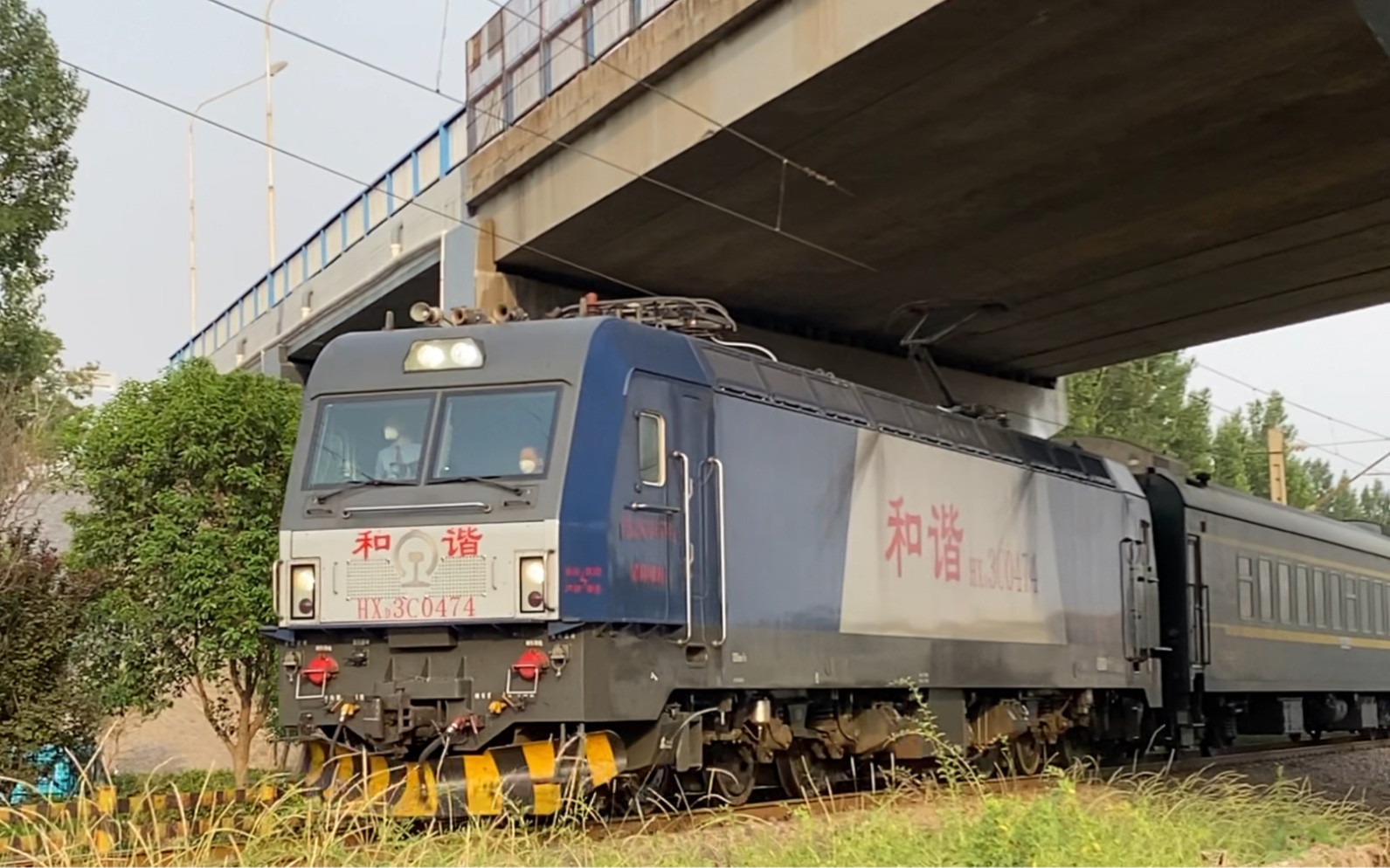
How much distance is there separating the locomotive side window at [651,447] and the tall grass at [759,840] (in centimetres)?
219

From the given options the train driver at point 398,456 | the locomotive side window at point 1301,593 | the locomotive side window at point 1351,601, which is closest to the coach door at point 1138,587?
the locomotive side window at point 1301,593

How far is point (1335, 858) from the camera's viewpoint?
28.9ft

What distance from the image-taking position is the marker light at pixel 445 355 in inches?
386

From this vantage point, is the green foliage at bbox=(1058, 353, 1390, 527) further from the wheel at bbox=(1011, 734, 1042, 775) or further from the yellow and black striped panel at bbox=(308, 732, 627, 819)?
the yellow and black striped panel at bbox=(308, 732, 627, 819)

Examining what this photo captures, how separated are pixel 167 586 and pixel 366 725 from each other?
582 centimetres

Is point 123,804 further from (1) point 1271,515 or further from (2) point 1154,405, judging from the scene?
(2) point 1154,405

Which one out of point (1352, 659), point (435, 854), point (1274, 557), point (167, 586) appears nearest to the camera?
point (435, 854)

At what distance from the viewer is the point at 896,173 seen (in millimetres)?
17891

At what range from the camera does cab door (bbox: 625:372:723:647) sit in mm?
9477

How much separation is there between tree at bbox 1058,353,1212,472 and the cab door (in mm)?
42208

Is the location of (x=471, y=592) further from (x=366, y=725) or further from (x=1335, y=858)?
(x=1335, y=858)

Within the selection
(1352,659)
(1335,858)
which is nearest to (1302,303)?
(1352,659)

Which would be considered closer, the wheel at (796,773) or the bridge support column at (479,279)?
the wheel at (796,773)

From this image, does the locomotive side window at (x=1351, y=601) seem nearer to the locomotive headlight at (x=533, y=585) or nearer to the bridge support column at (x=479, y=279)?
the bridge support column at (x=479, y=279)
